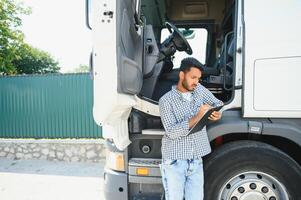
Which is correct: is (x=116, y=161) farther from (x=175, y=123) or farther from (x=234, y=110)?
(x=234, y=110)

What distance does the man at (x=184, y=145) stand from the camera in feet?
7.93

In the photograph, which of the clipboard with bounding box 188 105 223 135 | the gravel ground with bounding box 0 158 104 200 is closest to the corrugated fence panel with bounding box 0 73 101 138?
the gravel ground with bounding box 0 158 104 200

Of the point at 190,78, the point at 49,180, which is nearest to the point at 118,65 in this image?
the point at 190,78

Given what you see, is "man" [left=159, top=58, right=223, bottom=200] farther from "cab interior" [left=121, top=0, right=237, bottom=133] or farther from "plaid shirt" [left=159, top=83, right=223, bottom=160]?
"cab interior" [left=121, top=0, right=237, bottom=133]

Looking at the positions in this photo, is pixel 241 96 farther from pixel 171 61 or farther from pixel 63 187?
pixel 63 187

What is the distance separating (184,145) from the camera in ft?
7.97

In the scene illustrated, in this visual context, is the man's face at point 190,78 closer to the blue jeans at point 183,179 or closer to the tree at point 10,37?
the blue jeans at point 183,179

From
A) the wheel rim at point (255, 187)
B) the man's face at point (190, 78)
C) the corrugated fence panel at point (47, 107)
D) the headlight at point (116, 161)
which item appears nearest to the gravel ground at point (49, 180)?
the corrugated fence panel at point (47, 107)

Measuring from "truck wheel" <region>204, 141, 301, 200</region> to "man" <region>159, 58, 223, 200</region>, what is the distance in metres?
0.20

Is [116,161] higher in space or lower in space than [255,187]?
Result: higher

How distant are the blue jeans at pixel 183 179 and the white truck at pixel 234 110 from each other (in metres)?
0.21

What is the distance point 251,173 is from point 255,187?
5.0 inches

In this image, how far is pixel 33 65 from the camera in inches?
794

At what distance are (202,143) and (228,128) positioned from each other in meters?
0.34
